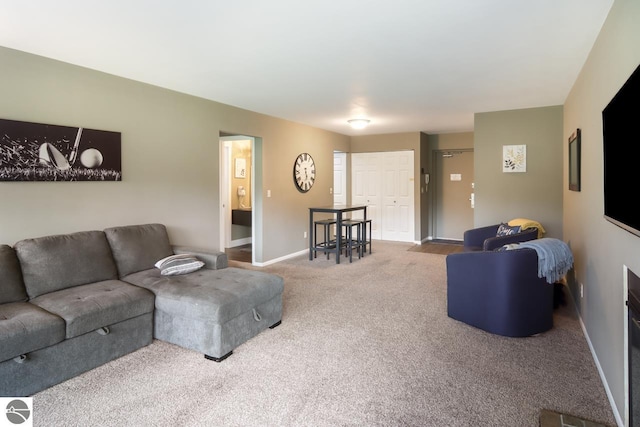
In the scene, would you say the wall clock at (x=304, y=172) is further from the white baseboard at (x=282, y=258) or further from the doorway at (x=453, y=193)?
the doorway at (x=453, y=193)

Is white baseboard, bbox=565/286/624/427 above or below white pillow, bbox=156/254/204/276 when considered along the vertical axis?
below

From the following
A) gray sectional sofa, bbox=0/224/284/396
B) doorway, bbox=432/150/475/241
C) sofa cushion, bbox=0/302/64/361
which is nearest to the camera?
sofa cushion, bbox=0/302/64/361

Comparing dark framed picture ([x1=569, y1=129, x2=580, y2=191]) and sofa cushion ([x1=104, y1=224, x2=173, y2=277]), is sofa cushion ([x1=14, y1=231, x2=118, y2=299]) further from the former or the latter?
dark framed picture ([x1=569, y1=129, x2=580, y2=191])

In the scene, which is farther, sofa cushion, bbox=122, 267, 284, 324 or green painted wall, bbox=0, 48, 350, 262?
green painted wall, bbox=0, 48, 350, 262

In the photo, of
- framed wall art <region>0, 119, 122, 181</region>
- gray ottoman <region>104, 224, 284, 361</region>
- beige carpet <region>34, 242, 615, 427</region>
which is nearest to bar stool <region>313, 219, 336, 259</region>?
beige carpet <region>34, 242, 615, 427</region>

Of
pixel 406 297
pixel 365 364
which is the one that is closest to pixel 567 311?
pixel 406 297

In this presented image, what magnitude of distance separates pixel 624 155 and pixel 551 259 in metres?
1.56

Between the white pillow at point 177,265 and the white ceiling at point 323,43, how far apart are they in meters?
1.79

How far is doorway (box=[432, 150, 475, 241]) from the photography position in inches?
321

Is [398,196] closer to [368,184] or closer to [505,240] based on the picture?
[368,184]

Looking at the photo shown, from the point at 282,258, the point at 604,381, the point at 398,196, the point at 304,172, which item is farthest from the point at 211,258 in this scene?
the point at 398,196

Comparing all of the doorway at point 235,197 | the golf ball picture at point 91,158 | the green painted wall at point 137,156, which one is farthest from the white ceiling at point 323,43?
the doorway at point 235,197

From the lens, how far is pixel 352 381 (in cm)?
243

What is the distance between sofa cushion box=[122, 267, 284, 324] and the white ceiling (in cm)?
192
